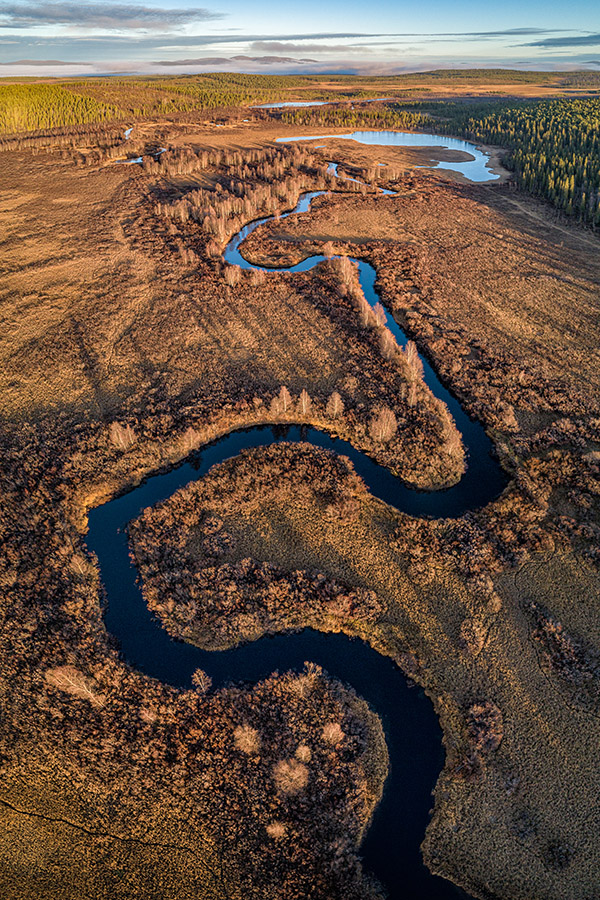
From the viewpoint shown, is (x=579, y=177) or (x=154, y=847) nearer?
(x=154, y=847)

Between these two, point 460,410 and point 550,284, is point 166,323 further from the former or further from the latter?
point 550,284

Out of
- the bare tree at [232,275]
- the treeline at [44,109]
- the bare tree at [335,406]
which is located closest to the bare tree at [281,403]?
the bare tree at [335,406]

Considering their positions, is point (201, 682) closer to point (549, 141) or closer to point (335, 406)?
point (335, 406)

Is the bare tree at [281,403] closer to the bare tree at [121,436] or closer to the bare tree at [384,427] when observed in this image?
the bare tree at [384,427]

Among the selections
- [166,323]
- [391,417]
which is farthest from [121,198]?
[391,417]

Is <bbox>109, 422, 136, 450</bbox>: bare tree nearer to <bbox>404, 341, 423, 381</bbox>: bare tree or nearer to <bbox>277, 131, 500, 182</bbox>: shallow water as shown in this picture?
<bbox>404, 341, 423, 381</bbox>: bare tree

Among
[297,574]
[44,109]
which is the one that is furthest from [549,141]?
[44,109]
